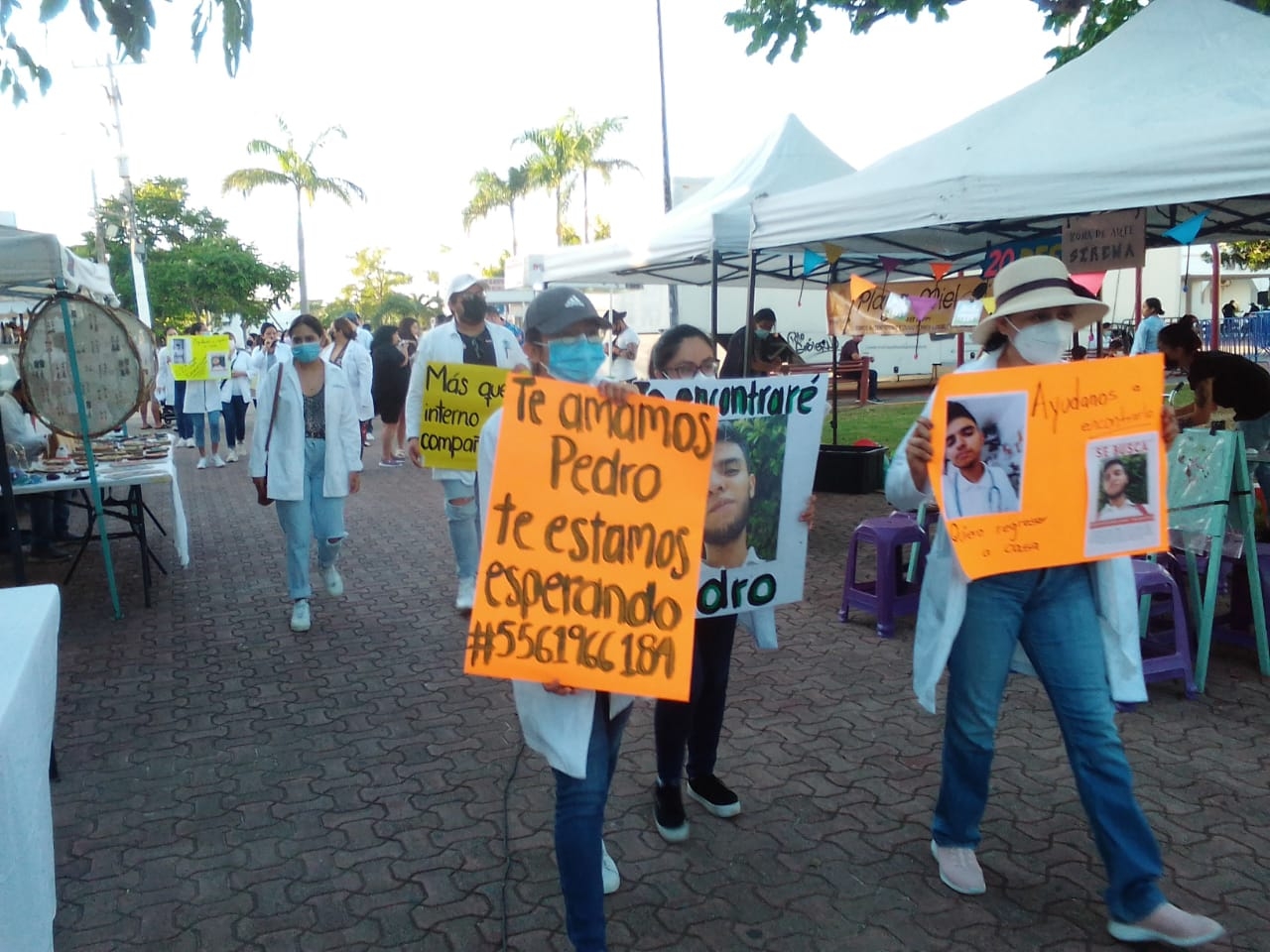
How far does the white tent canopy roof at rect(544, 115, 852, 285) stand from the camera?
8.26m

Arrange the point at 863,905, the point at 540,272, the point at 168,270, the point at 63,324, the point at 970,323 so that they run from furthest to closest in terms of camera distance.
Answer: the point at 168,270 < the point at 540,272 < the point at 970,323 < the point at 63,324 < the point at 863,905

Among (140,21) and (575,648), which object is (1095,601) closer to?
(575,648)

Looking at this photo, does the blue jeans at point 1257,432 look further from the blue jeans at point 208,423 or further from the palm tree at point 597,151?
the palm tree at point 597,151

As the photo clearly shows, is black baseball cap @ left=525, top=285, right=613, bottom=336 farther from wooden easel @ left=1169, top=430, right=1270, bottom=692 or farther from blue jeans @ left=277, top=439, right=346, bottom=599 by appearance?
blue jeans @ left=277, top=439, right=346, bottom=599

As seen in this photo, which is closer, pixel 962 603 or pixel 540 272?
pixel 962 603

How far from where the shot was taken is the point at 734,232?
8172 millimetres

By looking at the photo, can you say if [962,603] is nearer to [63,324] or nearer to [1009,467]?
[1009,467]

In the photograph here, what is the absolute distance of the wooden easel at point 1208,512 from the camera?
15.9 feet

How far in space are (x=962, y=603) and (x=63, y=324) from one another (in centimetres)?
556

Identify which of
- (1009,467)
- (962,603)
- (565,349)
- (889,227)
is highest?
(889,227)

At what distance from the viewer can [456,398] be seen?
591 centimetres

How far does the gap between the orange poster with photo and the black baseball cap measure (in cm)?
101

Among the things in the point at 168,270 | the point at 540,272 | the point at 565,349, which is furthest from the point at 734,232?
the point at 168,270

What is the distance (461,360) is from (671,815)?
3.42 metres
